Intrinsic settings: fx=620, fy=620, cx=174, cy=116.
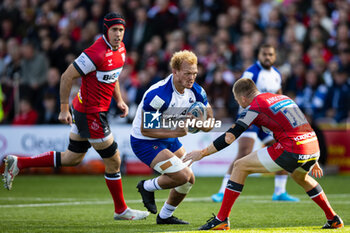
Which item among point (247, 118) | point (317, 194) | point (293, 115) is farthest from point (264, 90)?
point (247, 118)

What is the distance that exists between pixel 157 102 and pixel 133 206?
9.45ft

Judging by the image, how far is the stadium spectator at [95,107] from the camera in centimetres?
803

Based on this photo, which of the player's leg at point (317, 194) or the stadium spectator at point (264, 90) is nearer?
the player's leg at point (317, 194)

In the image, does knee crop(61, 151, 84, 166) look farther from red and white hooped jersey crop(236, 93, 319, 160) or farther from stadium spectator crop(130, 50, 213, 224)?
red and white hooped jersey crop(236, 93, 319, 160)

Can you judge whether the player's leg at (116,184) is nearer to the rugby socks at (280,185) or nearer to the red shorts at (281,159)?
the red shorts at (281,159)

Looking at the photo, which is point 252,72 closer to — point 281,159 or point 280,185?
point 280,185

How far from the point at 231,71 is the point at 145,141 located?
9014 millimetres

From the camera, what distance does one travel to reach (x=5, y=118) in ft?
57.9

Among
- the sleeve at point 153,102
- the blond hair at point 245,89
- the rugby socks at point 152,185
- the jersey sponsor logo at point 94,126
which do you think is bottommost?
the rugby socks at point 152,185

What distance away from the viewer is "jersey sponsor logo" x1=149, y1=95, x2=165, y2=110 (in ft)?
25.2

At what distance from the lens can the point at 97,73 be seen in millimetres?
8188

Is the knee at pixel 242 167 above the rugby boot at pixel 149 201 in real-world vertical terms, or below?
above

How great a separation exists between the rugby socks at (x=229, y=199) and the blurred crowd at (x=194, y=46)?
8726mm

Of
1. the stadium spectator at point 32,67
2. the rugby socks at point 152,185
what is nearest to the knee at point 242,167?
the rugby socks at point 152,185
